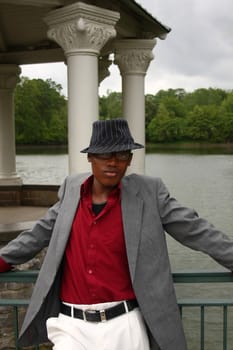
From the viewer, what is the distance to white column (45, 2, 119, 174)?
23.9 ft

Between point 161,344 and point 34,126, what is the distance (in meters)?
75.4

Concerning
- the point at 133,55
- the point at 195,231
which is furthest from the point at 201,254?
the point at 195,231

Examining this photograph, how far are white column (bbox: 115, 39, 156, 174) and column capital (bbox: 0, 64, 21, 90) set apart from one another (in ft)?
11.4

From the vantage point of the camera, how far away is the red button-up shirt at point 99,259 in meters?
2.38

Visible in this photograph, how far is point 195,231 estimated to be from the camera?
245cm

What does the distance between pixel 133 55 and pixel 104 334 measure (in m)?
7.51

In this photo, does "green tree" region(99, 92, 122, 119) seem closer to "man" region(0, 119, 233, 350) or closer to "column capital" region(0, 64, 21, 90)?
"column capital" region(0, 64, 21, 90)

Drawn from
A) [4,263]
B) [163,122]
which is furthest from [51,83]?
[4,263]

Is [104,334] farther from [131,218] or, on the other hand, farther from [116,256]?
[131,218]

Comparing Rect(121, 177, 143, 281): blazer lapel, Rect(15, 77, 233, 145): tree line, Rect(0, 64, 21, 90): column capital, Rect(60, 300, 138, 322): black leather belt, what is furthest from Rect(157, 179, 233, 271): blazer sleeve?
Rect(15, 77, 233, 145): tree line

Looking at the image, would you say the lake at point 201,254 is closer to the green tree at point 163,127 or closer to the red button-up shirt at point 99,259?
the red button-up shirt at point 99,259

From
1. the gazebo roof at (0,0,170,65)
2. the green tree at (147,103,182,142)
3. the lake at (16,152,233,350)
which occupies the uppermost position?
the gazebo roof at (0,0,170,65)

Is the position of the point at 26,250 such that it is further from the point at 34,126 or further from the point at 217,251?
the point at 34,126

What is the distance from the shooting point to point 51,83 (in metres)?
82.1
